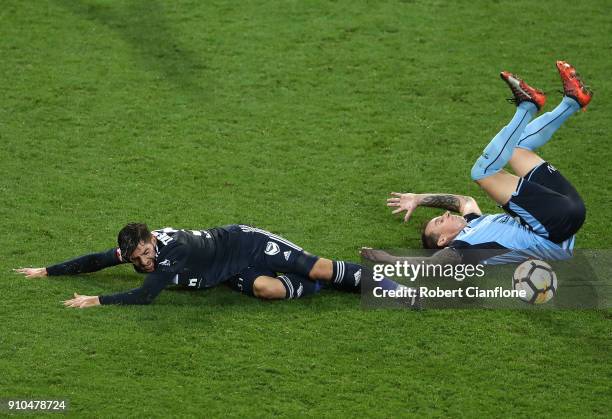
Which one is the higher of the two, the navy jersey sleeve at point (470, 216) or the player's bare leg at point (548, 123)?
the player's bare leg at point (548, 123)

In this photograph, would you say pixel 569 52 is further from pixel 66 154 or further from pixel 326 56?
pixel 66 154

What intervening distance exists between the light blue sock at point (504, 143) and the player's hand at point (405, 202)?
68 cm

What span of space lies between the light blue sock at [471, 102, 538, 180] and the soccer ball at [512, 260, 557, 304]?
697 mm

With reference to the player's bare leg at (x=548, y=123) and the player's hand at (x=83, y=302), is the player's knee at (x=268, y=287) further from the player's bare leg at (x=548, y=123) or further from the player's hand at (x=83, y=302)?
the player's bare leg at (x=548, y=123)

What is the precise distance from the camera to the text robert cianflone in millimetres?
7164

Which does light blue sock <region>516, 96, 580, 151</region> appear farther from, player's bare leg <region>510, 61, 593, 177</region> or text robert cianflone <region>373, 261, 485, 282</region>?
text robert cianflone <region>373, 261, 485, 282</region>

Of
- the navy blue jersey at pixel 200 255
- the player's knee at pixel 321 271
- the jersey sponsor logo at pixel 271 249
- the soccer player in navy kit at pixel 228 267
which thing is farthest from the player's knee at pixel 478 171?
the navy blue jersey at pixel 200 255

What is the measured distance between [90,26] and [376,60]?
2.90 m

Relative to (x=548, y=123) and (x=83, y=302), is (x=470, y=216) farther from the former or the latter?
(x=83, y=302)

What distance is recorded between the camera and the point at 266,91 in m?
9.66

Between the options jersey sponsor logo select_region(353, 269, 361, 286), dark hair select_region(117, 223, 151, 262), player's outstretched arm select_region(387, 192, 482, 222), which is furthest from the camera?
player's outstretched arm select_region(387, 192, 482, 222)

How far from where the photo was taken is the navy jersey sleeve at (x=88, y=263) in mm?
6898

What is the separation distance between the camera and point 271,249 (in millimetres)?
6906

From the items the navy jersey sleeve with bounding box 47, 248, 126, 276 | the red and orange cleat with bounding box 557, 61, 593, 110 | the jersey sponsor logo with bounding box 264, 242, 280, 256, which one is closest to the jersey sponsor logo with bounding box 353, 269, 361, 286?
the jersey sponsor logo with bounding box 264, 242, 280, 256
